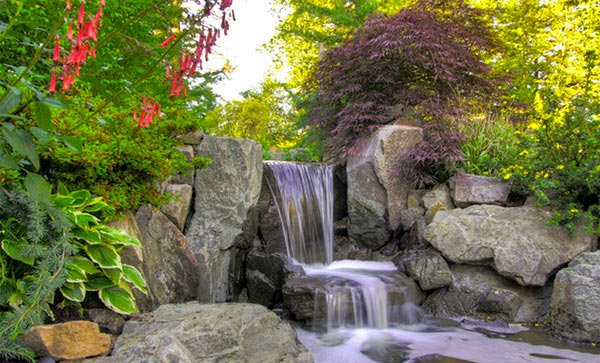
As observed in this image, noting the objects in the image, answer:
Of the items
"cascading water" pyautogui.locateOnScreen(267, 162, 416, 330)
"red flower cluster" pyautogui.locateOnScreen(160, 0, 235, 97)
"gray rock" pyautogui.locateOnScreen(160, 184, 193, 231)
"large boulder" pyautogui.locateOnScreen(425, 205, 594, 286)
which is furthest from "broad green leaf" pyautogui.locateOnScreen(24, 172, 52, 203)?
"large boulder" pyautogui.locateOnScreen(425, 205, 594, 286)

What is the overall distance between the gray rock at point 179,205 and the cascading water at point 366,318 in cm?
182

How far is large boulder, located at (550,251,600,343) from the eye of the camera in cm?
475

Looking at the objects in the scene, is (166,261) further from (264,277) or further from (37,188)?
(37,188)

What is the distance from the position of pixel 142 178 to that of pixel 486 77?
717 cm

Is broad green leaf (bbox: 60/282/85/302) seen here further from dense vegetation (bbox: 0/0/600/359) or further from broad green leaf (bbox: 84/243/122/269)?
broad green leaf (bbox: 84/243/122/269)

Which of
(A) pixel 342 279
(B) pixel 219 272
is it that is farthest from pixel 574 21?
(B) pixel 219 272

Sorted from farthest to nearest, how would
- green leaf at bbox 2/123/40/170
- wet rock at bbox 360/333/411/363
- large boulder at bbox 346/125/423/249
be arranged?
large boulder at bbox 346/125/423/249 → wet rock at bbox 360/333/411/363 → green leaf at bbox 2/123/40/170

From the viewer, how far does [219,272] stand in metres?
5.27

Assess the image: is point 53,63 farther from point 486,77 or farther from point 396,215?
point 486,77

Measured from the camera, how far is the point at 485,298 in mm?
5672

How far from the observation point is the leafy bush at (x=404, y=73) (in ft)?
26.1

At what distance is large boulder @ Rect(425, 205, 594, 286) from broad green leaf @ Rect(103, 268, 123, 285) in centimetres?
430

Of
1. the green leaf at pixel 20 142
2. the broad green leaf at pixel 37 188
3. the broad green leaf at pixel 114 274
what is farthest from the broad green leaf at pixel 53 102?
the broad green leaf at pixel 114 274

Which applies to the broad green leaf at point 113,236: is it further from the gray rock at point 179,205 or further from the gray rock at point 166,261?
the gray rock at point 179,205
